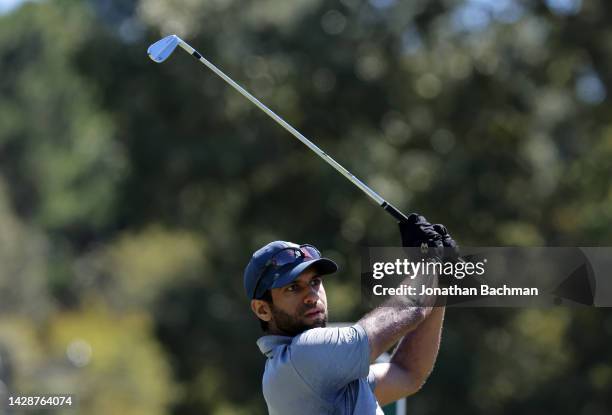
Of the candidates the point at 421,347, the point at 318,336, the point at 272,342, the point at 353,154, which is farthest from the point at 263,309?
the point at 353,154

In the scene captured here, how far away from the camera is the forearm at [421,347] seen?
167 inches

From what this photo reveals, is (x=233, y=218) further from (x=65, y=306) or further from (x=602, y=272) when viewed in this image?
(x=602, y=272)

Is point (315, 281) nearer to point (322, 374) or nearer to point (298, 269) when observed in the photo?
point (298, 269)

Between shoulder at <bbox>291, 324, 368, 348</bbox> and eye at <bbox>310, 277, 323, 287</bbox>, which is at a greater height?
eye at <bbox>310, 277, 323, 287</bbox>

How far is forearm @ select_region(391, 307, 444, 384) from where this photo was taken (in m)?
4.24

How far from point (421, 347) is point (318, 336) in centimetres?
51

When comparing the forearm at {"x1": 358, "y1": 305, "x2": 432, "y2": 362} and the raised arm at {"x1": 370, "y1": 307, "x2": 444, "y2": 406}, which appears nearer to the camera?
the forearm at {"x1": 358, "y1": 305, "x2": 432, "y2": 362}

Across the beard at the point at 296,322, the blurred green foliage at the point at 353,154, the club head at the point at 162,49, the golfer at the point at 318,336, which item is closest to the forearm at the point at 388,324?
the golfer at the point at 318,336

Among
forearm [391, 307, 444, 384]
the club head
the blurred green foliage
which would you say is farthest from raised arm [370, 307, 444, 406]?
the blurred green foliage

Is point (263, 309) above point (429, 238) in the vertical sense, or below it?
below

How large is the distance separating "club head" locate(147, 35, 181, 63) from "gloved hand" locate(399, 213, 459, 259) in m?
1.70

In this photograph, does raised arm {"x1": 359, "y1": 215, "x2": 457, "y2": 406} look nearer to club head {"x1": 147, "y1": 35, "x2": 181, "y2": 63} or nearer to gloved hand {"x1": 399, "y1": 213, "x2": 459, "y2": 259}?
gloved hand {"x1": 399, "y1": 213, "x2": 459, "y2": 259}

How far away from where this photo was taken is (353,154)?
2261cm

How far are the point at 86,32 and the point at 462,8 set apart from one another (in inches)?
267
